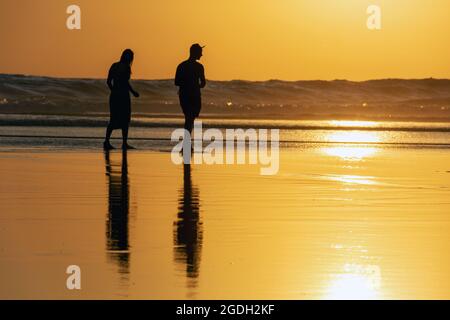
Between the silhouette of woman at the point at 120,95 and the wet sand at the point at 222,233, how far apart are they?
528 centimetres

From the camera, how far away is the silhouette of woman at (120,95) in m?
24.8

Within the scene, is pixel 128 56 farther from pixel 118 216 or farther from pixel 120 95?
pixel 118 216

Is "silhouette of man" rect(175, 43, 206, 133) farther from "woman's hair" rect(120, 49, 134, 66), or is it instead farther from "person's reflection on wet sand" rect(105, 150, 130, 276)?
"person's reflection on wet sand" rect(105, 150, 130, 276)

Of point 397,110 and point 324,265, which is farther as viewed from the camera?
point 397,110

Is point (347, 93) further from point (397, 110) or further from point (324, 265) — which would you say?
point (324, 265)

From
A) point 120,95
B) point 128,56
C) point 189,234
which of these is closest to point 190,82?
point 128,56

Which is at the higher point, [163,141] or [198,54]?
[198,54]

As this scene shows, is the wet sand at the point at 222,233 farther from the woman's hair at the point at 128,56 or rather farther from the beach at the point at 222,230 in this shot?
the woman's hair at the point at 128,56

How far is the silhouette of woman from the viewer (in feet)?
81.5

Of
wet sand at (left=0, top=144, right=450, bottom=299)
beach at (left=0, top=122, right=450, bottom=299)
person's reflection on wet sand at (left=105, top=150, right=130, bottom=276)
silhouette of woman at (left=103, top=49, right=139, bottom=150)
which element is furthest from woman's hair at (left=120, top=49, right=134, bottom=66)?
wet sand at (left=0, top=144, right=450, bottom=299)
